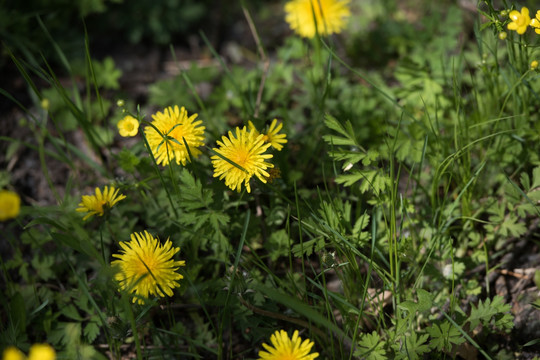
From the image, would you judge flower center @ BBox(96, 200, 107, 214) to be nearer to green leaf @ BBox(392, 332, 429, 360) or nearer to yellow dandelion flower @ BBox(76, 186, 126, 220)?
yellow dandelion flower @ BBox(76, 186, 126, 220)

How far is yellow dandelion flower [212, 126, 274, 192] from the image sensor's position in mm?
1647

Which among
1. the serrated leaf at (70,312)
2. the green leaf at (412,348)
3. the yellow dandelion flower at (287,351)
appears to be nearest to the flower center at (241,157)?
the yellow dandelion flower at (287,351)

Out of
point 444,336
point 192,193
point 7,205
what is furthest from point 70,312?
point 444,336

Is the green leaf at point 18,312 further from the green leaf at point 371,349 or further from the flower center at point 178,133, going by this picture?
the green leaf at point 371,349

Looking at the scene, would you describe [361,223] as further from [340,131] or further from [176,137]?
[176,137]

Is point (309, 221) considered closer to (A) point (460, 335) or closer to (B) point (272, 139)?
(B) point (272, 139)

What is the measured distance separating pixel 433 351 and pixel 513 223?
0.66m

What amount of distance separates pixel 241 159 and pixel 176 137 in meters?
0.29

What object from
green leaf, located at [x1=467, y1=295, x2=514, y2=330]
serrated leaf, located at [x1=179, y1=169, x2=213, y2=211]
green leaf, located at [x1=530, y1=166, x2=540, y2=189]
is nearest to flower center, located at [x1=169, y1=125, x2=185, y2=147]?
serrated leaf, located at [x1=179, y1=169, x2=213, y2=211]

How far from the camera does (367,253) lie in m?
1.95

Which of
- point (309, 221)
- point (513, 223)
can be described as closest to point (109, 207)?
point (309, 221)

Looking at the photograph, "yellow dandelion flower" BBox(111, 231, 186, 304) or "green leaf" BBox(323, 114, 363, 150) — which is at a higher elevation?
"green leaf" BBox(323, 114, 363, 150)

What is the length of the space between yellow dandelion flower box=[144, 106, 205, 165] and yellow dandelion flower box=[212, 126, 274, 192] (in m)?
0.13

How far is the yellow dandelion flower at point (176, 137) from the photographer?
1721 millimetres
